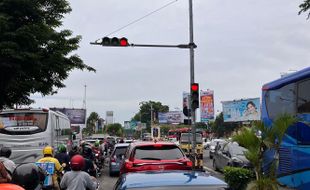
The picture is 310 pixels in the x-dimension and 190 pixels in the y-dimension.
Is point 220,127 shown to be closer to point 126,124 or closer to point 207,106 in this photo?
point 207,106

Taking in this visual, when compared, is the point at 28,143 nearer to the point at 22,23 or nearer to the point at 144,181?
the point at 22,23

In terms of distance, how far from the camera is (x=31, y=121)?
66.7 ft

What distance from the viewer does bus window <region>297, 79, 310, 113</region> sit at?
12.4m

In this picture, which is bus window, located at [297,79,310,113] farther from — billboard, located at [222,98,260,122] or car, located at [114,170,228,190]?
billboard, located at [222,98,260,122]

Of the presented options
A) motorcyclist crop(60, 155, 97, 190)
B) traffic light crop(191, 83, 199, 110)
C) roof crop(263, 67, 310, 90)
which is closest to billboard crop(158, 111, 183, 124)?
traffic light crop(191, 83, 199, 110)

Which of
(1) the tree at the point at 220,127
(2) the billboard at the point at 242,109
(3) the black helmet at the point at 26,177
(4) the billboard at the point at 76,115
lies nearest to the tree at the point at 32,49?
(3) the black helmet at the point at 26,177

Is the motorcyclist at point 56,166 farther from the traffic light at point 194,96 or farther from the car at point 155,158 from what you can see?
the traffic light at point 194,96

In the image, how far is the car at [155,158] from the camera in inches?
472

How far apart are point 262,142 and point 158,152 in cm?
257

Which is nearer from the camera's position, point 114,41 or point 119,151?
point 114,41

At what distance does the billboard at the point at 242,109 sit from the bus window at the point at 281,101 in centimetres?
4794

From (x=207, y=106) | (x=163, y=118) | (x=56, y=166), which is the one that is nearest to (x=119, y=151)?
(x=56, y=166)

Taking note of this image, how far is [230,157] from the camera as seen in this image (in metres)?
21.7

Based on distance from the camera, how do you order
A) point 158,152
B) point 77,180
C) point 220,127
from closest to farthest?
point 77,180, point 158,152, point 220,127
